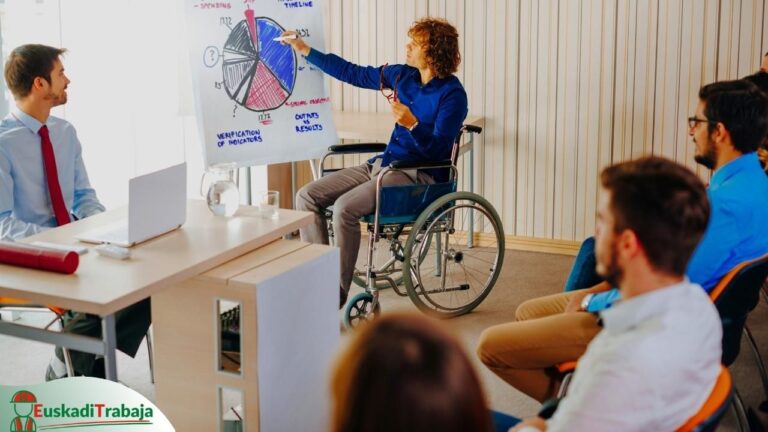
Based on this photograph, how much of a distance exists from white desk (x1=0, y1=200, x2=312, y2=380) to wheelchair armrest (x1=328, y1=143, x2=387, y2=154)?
1183 mm

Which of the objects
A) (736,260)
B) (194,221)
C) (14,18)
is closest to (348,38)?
(14,18)

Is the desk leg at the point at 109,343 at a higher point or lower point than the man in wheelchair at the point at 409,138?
lower

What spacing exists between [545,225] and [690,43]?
120cm

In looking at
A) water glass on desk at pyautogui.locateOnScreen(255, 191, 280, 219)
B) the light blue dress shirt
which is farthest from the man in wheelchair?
the light blue dress shirt

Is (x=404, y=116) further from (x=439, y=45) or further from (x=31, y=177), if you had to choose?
(x=31, y=177)

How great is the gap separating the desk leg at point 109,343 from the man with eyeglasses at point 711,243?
0.99 m

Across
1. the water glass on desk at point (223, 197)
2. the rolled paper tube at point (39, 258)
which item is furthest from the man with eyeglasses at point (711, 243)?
the rolled paper tube at point (39, 258)

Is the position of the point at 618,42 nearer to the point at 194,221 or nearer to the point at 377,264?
the point at 377,264

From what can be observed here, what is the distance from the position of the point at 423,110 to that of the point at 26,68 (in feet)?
5.23

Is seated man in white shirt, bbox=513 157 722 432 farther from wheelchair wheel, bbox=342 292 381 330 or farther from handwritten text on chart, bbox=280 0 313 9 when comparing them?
handwritten text on chart, bbox=280 0 313 9

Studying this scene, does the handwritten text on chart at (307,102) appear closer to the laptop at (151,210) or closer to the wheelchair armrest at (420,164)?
the wheelchair armrest at (420,164)

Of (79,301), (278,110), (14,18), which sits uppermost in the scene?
(14,18)

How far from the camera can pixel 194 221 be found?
318 centimetres

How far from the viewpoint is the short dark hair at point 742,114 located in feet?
9.38
